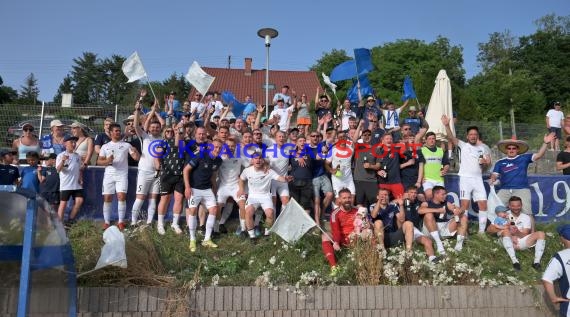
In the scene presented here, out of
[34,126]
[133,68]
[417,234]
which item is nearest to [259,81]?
[34,126]

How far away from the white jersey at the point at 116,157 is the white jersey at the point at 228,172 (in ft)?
5.24

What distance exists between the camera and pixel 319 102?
11805 millimetres

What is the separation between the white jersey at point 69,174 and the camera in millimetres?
7645

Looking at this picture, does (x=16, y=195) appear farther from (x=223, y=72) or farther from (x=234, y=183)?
(x=223, y=72)

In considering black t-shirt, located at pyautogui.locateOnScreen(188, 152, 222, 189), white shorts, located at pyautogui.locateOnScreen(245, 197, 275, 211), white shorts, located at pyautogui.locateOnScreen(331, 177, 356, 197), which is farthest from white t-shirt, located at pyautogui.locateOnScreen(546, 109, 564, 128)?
black t-shirt, located at pyautogui.locateOnScreen(188, 152, 222, 189)

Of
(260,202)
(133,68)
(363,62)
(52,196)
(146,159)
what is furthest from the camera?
(363,62)

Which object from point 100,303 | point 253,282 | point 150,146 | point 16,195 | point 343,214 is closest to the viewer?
point 16,195

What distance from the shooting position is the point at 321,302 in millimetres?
5680

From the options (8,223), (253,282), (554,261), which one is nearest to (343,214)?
(253,282)

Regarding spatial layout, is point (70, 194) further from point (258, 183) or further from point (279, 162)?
point (279, 162)

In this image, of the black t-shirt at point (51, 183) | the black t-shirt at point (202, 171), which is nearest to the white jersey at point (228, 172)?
the black t-shirt at point (202, 171)

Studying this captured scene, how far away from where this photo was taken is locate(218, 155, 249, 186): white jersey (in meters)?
7.90

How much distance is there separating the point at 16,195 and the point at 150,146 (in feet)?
14.1

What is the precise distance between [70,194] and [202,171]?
2.26m
